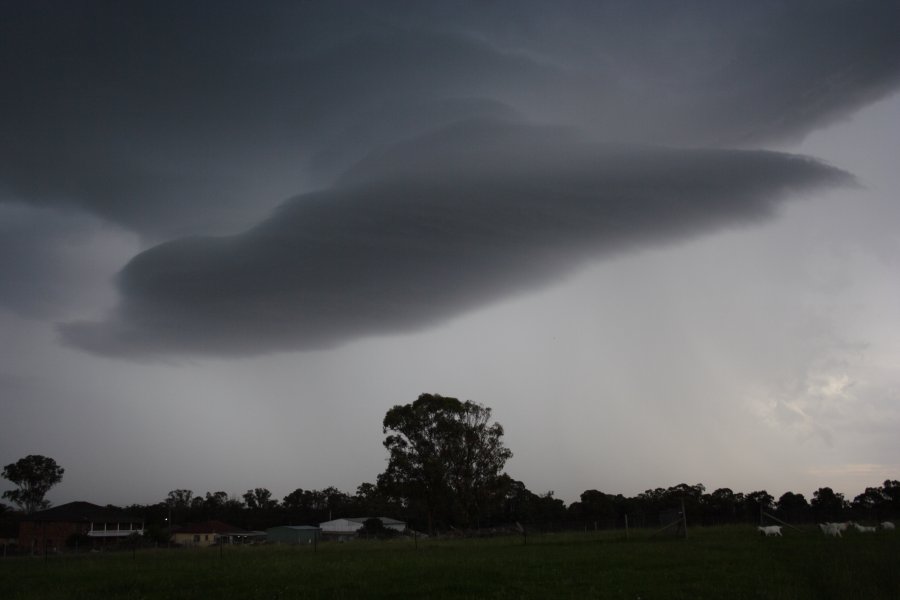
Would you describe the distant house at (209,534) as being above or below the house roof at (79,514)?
below

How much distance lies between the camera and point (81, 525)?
91.2m

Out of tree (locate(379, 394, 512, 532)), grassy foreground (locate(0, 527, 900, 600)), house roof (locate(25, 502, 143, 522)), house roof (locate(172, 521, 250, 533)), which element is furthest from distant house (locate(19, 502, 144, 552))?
grassy foreground (locate(0, 527, 900, 600))

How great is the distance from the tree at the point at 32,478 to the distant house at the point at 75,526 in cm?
3839

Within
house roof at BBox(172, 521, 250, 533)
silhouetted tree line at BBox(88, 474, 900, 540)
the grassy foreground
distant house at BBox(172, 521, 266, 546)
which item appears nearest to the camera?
the grassy foreground

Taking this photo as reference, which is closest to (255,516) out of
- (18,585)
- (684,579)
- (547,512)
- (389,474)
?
(547,512)

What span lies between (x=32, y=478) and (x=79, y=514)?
46317 millimetres

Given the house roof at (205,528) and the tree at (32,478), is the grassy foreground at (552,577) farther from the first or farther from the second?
the tree at (32,478)

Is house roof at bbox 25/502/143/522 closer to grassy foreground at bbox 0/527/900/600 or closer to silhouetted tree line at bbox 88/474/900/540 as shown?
silhouetted tree line at bbox 88/474/900/540

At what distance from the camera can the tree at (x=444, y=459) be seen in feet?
246

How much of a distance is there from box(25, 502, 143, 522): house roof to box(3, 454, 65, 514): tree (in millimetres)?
38101

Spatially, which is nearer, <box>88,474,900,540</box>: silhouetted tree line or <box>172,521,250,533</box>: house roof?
<box>88,474,900,540</box>: silhouetted tree line

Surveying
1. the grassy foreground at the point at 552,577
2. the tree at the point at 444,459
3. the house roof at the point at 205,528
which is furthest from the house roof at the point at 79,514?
the grassy foreground at the point at 552,577

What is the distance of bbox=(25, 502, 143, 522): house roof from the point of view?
8912 cm

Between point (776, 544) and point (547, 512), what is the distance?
273 ft
